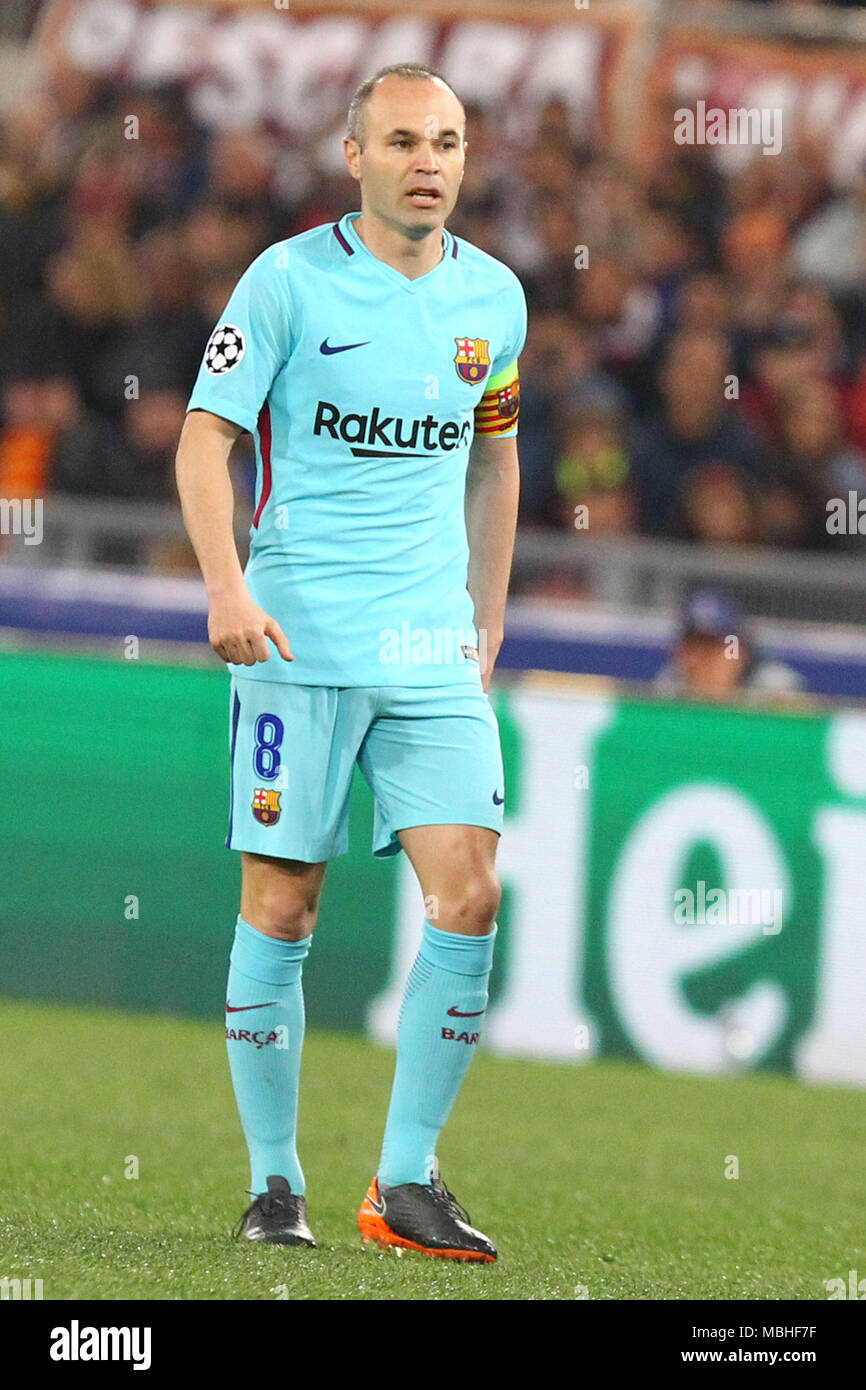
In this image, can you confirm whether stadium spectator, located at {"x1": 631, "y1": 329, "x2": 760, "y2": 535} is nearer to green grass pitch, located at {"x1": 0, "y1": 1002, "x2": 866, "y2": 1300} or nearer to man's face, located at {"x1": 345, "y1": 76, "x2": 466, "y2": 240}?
green grass pitch, located at {"x1": 0, "y1": 1002, "x2": 866, "y2": 1300}

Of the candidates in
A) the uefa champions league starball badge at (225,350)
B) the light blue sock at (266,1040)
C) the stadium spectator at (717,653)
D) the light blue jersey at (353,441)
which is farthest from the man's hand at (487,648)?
the stadium spectator at (717,653)

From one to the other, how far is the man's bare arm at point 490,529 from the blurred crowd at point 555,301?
564 centimetres

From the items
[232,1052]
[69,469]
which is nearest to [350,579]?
[232,1052]

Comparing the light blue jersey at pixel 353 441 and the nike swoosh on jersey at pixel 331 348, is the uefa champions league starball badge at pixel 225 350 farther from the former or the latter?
the nike swoosh on jersey at pixel 331 348

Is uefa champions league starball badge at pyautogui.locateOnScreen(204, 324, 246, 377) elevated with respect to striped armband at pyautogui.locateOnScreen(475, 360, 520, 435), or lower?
elevated

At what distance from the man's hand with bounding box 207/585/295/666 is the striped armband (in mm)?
828

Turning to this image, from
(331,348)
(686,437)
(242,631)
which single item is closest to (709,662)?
(686,437)

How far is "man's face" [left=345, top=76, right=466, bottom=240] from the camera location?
4.49m

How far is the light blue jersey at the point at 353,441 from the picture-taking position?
4.52 metres

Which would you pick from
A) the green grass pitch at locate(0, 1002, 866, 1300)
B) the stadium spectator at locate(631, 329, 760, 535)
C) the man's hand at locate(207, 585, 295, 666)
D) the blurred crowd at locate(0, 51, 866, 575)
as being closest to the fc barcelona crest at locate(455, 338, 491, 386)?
the man's hand at locate(207, 585, 295, 666)

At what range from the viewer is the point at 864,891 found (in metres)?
8.28

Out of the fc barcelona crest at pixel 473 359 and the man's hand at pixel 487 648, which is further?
the man's hand at pixel 487 648

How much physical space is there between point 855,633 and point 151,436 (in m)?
3.74

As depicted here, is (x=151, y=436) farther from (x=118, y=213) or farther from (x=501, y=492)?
(x=501, y=492)
